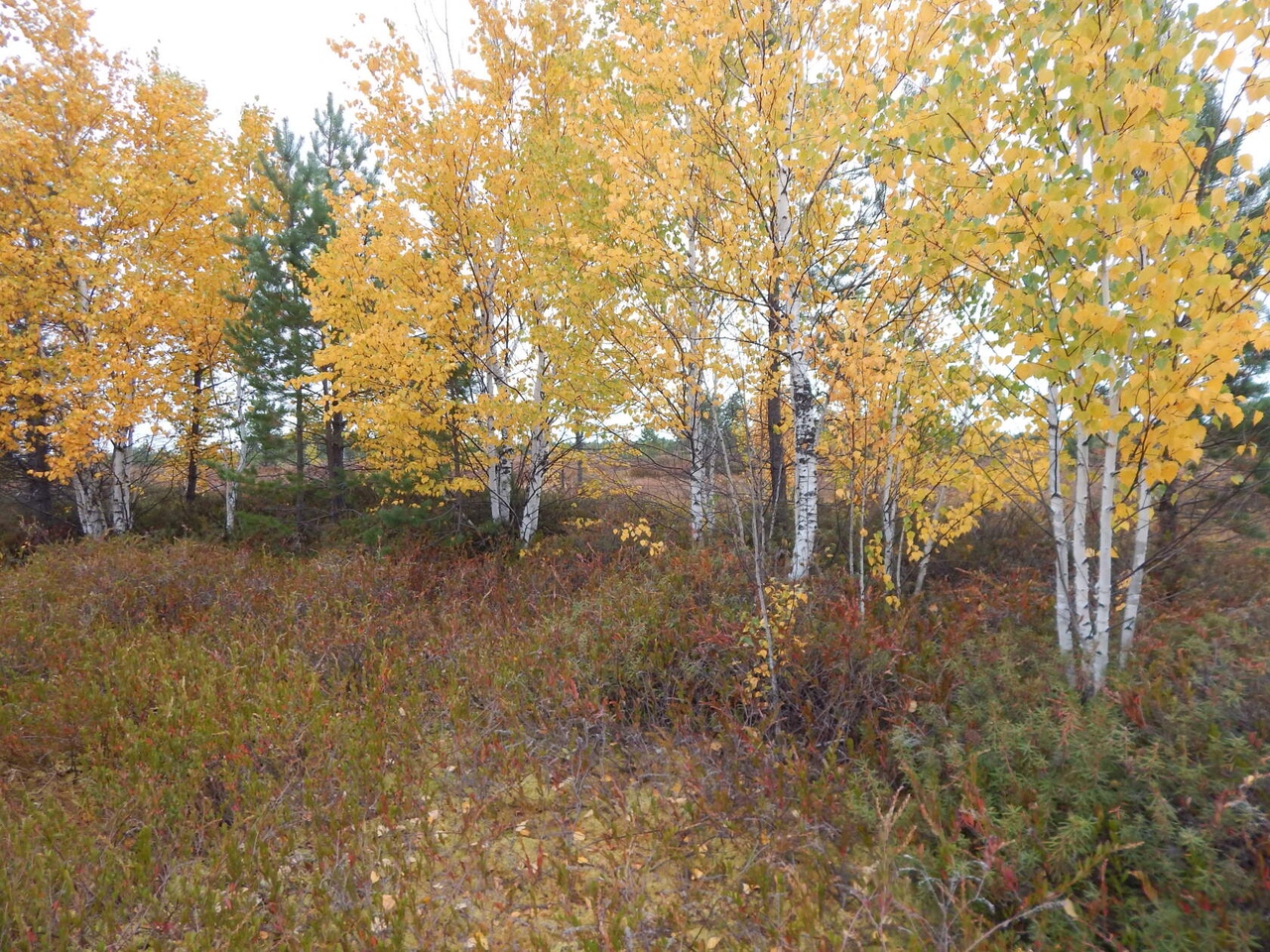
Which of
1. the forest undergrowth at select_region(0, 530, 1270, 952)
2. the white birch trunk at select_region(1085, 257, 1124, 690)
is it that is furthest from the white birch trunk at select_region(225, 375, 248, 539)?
the white birch trunk at select_region(1085, 257, 1124, 690)

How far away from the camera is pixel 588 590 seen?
21.3 ft

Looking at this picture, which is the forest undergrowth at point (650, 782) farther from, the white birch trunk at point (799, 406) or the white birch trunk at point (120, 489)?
the white birch trunk at point (120, 489)

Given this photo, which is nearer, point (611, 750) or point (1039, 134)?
point (1039, 134)

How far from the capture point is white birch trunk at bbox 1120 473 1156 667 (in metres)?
3.31

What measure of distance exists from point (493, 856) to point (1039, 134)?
4.70 m

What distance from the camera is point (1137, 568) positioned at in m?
3.36

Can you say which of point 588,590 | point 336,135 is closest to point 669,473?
point 588,590

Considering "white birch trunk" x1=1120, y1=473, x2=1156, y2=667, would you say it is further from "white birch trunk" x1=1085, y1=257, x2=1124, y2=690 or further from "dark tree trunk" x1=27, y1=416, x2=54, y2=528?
"dark tree trunk" x1=27, y1=416, x2=54, y2=528

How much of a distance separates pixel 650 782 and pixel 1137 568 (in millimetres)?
3076

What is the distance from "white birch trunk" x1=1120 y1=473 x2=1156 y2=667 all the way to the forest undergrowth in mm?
119

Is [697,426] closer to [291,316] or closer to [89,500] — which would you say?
[291,316]

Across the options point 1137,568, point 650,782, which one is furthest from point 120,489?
point 1137,568

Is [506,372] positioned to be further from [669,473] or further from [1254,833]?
[1254,833]

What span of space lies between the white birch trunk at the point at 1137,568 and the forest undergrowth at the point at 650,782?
0.12 m
